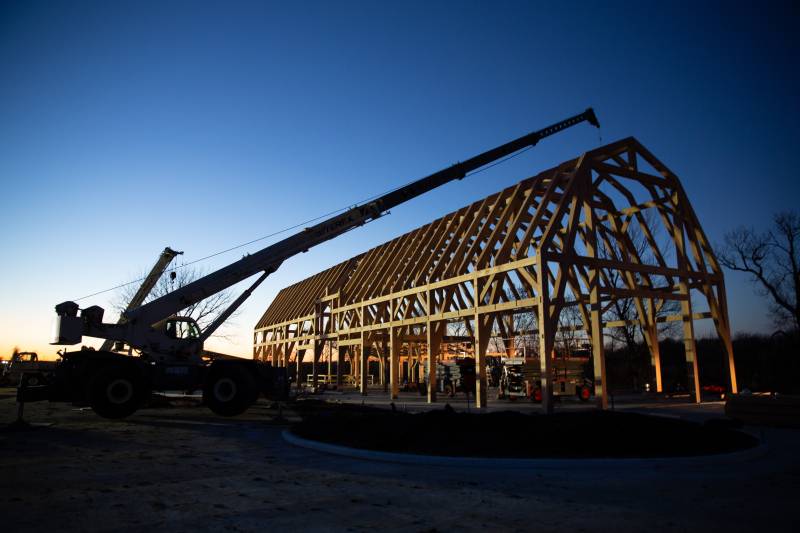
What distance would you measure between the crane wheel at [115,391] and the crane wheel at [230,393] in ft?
5.71

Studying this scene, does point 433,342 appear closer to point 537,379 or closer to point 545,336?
point 537,379

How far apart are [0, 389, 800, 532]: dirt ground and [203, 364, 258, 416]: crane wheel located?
5.28m

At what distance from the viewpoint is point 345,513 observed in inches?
185

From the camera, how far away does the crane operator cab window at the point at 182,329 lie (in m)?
15.1

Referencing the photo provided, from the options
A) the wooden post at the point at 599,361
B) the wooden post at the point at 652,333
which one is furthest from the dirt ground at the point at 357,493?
the wooden post at the point at 652,333

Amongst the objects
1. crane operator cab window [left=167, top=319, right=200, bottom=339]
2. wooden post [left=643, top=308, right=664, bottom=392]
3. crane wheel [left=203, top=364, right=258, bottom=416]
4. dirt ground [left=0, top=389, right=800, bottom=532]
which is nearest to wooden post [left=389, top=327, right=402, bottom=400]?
crane wheel [left=203, top=364, right=258, bottom=416]

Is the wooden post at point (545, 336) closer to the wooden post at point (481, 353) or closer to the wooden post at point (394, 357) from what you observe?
the wooden post at point (481, 353)

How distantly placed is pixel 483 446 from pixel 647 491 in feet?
8.62

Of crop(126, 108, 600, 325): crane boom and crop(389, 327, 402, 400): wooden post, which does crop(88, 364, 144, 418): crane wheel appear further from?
crop(389, 327, 402, 400): wooden post

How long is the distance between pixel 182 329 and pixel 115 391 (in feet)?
8.46

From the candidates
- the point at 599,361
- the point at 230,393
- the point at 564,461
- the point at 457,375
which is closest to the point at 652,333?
the point at 599,361

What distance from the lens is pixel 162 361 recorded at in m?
14.6

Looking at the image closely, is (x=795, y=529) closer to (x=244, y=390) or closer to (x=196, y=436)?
(x=196, y=436)

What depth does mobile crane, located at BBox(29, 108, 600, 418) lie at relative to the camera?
1316 centimetres
